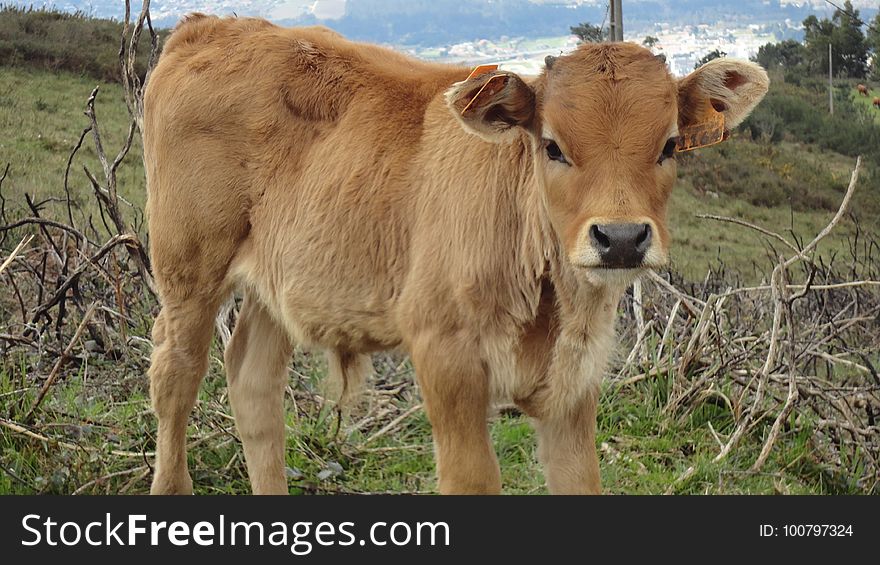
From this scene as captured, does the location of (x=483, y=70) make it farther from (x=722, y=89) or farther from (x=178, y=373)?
(x=178, y=373)

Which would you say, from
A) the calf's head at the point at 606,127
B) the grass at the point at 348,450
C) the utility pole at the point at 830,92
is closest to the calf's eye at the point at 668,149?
the calf's head at the point at 606,127

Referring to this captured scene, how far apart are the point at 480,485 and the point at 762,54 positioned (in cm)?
2677

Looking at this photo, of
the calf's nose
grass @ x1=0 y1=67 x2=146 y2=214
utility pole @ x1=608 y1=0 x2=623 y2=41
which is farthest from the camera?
grass @ x1=0 y1=67 x2=146 y2=214

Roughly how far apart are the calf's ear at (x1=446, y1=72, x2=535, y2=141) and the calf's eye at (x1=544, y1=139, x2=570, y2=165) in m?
0.22

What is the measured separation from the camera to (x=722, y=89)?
4.63m

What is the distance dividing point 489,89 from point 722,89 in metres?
1.11

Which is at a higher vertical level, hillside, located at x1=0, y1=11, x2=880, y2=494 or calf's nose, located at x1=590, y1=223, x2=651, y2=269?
calf's nose, located at x1=590, y1=223, x2=651, y2=269

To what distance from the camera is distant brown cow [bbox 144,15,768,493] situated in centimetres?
427

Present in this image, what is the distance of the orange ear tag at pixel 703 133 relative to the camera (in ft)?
15.0

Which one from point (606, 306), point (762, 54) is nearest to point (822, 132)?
point (762, 54)

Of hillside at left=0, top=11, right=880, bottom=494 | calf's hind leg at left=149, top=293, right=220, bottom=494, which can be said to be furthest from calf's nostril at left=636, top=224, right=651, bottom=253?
calf's hind leg at left=149, top=293, right=220, bottom=494

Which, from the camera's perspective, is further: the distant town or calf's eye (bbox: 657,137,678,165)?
the distant town

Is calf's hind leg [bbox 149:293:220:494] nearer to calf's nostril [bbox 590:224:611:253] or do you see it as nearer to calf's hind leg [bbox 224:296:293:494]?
calf's hind leg [bbox 224:296:293:494]
